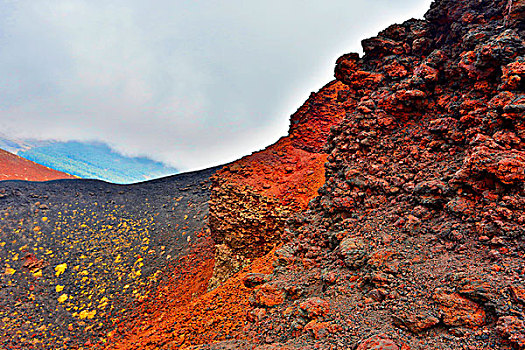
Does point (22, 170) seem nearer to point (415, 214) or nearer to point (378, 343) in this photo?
point (378, 343)

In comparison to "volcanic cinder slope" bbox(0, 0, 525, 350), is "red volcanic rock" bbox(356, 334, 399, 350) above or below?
below

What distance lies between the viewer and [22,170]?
35.3 m

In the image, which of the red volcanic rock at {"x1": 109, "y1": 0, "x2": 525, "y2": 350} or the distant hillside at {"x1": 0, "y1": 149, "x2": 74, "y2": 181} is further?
the distant hillside at {"x1": 0, "y1": 149, "x2": 74, "y2": 181}

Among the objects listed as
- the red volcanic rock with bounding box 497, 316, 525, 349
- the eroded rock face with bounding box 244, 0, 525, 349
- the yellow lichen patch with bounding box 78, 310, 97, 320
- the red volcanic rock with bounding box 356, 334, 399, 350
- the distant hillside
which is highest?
the distant hillside

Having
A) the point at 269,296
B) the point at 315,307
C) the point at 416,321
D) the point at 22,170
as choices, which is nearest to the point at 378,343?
the point at 416,321

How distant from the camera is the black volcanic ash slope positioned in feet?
35.6

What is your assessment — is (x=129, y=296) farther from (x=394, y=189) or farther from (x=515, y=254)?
(x=515, y=254)

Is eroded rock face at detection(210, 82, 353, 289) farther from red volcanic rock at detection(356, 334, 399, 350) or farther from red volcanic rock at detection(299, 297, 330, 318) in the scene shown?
red volcanic rock at detection(356, 334, 399, 350)

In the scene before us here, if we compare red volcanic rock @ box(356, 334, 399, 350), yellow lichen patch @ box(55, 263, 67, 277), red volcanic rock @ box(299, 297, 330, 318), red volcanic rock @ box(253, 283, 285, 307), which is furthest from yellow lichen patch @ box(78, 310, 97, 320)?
red volcanic rock @ box(356, 334, 399, 350)

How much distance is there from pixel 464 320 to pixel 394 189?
2417 mm

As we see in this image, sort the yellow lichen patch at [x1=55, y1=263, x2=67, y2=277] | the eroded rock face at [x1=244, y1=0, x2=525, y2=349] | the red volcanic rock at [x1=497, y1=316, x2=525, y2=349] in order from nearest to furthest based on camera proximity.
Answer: the red volcanic rock at [x1=497, y1=316, x2=525, y2=349]
the eroded rock face at [x1=244, y1=0, x2=525, y2=349]
the yellow lichen patch at [x1=55, y1=263, x2=67, y2=277]

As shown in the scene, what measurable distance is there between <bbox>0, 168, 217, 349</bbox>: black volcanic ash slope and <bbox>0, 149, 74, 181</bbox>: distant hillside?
59.0ft

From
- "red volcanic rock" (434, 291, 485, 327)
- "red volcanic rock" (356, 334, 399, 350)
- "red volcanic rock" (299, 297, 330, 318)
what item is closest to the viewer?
"red volcanic rock" (434, 291, 485, 327)

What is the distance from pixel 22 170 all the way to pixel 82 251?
107 feet
